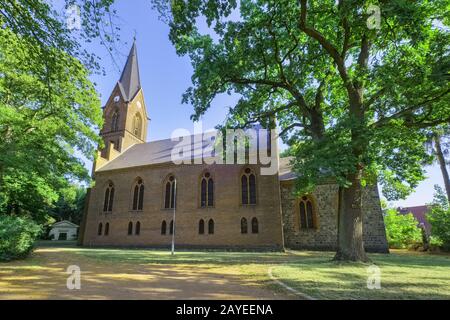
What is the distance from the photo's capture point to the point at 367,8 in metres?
9.40

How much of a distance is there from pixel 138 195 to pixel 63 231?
29.6m

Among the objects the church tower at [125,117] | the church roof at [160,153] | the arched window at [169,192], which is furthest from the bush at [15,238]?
the church tower at [125,117]

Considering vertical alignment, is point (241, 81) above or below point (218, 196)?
above

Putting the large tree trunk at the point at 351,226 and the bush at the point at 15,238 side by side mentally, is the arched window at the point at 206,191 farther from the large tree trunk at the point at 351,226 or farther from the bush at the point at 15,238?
the large tree trunk at the point at 351,226

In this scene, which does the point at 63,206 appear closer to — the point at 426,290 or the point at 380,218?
the point at 380,218

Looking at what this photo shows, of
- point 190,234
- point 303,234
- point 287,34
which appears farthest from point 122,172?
point 287,34

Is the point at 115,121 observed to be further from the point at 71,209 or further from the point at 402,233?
the point at 402,233

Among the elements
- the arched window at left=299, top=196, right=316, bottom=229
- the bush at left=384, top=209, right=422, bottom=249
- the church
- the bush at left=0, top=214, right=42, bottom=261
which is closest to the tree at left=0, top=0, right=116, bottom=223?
the bush at left=0, top=214, right=42, bottom=261

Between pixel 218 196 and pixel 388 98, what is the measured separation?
16786mm

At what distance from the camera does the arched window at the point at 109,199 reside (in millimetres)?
29883

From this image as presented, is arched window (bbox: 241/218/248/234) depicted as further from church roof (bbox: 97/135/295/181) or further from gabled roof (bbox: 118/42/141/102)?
gabled roof (bbox: 118/42/141/102)

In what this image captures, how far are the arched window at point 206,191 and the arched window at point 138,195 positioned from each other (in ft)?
22.3

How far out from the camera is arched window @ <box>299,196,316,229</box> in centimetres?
2395

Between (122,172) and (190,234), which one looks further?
(122,172)
